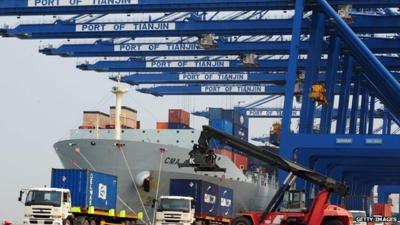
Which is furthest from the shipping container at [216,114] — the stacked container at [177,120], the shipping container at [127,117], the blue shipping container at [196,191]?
the blue shipping container at [196,191]

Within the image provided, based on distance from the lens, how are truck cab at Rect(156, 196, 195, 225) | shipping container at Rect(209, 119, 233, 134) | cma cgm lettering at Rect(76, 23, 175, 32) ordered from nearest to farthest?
1. truck cab at Rect(156, 196, 195, 225)
2. cma cgm lettering at Rect(76, 23, 175, 32)
3. shipping container at Rect(209, 119, 233, 134)

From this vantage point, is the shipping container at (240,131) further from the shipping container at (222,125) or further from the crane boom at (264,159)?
the crane boom at (264,159)

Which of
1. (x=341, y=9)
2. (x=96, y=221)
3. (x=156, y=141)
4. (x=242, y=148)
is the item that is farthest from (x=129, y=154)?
(x=242, y=148)

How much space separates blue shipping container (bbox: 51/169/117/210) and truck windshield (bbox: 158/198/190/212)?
7.18 feet

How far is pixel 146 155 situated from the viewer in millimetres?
37906

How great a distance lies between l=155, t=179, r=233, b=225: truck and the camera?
28609mm

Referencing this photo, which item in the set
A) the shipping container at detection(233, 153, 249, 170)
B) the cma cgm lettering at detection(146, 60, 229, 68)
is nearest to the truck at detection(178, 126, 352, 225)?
the shipping container at detection(233, 153, 249, 170)

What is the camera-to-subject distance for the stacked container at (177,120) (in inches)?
1797

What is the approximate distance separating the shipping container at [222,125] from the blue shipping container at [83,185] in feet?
54.0

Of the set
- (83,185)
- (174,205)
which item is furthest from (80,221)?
(174,205)

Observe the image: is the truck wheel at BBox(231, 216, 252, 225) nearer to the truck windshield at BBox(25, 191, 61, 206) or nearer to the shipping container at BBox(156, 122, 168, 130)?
the truck windshield at BBox(25, 191, 61, 206)

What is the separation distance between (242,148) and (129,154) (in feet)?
51.8

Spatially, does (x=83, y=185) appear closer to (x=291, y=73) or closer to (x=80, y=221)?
(x=80, y=221)

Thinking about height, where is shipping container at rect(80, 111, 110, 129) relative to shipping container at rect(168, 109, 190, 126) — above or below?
below
